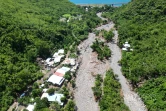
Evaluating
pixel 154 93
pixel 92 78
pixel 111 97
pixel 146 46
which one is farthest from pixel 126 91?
pixel 146 46

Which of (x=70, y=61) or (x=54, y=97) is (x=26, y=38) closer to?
(x=70, y=61)

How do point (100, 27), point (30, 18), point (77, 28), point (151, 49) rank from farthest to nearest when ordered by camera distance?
point (100, 27) < point (77, 28) < point (30, 18) < point (151, 49)

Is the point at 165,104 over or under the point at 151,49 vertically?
under

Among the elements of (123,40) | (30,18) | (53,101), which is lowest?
(53,101)

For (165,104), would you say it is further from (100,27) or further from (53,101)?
(100,27)

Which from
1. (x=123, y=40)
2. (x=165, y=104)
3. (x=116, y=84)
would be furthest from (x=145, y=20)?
(x=165, y=104)

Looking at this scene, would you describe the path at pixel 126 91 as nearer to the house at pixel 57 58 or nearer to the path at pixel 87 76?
the path at pixel 87 76
